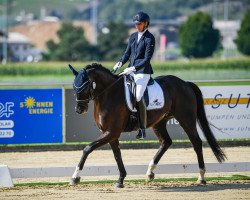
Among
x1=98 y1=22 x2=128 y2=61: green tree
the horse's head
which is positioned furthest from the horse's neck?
x1=98 y1=22 x2=128 y2=61: green tree

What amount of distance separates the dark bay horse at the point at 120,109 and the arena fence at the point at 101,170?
344 millimetres

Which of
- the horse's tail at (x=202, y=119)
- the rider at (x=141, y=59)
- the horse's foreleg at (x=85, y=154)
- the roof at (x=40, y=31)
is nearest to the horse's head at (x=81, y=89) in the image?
the horse's foreleg at (x=85, y=154)

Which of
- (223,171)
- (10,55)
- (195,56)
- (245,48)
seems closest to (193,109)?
(223,171)

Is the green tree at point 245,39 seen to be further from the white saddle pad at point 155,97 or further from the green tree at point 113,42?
the white saddle pad at point 155,97

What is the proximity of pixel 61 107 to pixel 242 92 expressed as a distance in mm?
4205

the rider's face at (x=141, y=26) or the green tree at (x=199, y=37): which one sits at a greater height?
the rider's face at (x=141, y=26)

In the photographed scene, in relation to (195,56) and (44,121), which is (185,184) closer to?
(44,121)

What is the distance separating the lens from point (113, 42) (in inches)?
3780

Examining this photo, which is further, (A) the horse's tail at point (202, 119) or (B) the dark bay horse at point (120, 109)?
(A) the horse's tail at point (202, 119)

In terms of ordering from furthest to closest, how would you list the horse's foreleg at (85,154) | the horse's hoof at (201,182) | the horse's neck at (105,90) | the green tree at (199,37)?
the green tree at (199,37), the horse's hoof at (201,182), the horse's neck at (105,90), the horse's foreleg at (85,154)

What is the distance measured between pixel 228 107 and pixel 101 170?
581 centimetres

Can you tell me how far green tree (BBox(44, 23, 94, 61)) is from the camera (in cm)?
9394

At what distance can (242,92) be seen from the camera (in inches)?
730

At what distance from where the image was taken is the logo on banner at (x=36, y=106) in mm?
18031
